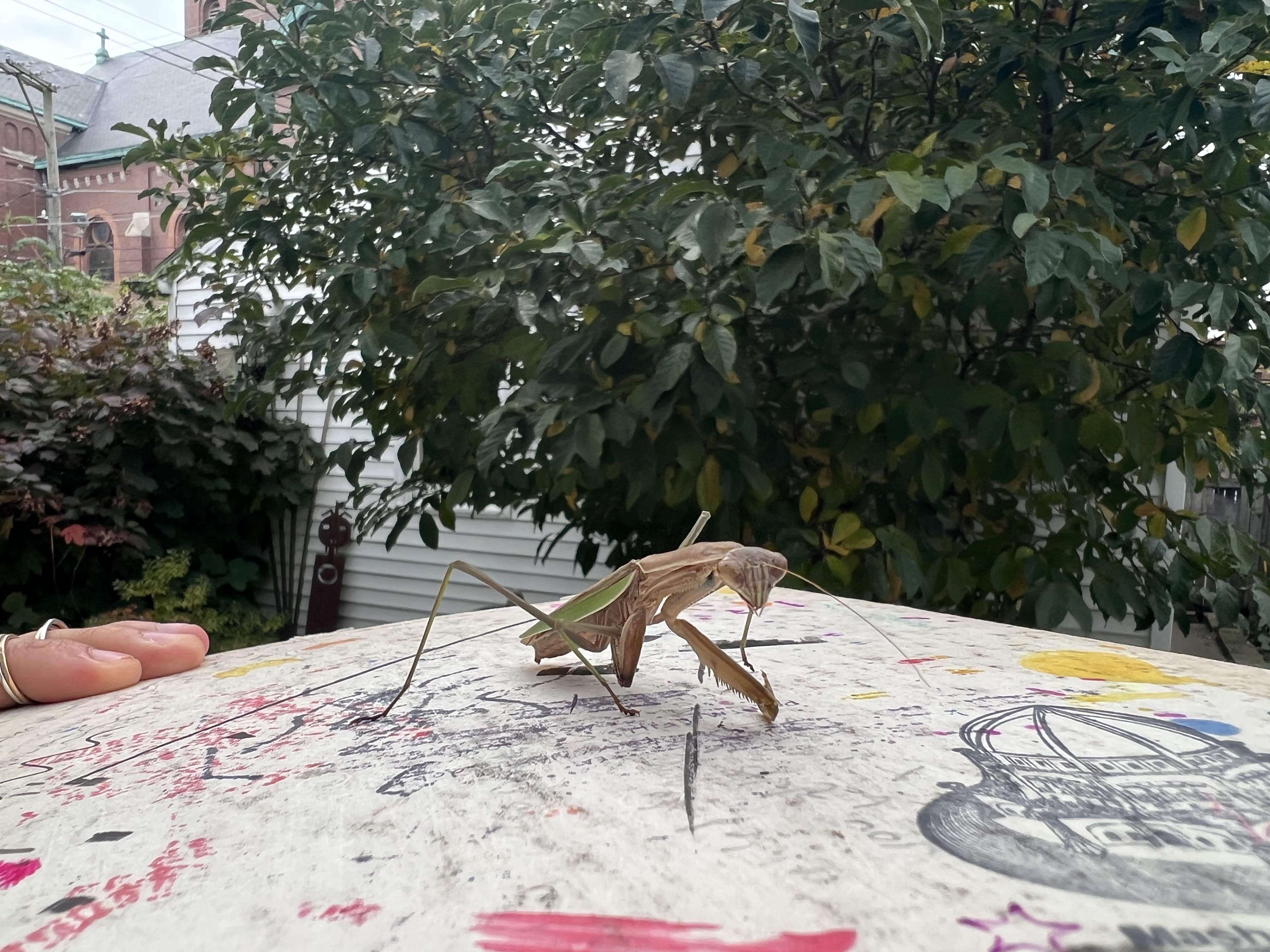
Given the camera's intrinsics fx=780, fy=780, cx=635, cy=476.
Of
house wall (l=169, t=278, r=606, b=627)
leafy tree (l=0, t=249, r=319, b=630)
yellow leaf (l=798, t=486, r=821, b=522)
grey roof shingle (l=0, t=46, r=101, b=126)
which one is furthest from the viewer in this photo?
grey roof shingle (l=0, t=46, r=101, b=126)

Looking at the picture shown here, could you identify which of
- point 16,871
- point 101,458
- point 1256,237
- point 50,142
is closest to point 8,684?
point 16,871

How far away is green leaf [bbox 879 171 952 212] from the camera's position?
3.62 feet

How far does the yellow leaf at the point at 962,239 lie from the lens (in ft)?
4.56

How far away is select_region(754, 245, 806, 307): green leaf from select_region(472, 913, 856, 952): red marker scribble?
0.97m

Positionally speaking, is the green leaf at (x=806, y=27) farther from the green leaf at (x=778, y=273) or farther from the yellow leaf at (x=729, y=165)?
the yellow leaf at (x=729, y=165)

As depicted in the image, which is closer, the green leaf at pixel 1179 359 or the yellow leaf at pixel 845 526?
the green leaf at pixel 1179 359

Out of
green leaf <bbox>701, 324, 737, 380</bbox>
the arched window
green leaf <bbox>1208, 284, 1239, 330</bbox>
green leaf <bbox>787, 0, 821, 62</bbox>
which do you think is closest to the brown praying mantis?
green leaf <bbox>701, 324, 737, 380</bbox>

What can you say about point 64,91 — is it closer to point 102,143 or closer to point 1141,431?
point 102,143

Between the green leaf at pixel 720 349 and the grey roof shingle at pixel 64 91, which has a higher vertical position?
the grey roof shingle at pixel 64 91

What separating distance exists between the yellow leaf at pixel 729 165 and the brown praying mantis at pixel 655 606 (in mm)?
1112

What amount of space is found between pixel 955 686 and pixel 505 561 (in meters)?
3.60

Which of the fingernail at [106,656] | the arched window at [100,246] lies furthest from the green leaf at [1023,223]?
the arched window at [100,246]

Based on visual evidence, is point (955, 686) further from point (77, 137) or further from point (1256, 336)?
point (77, 137)

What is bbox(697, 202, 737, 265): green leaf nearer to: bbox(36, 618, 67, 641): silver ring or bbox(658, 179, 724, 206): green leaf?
bbox(658, 179, 724, 206): green leaf
